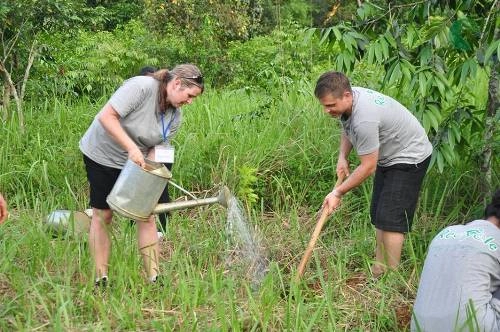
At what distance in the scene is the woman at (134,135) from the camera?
2949mm

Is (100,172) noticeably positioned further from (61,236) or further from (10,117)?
(10,117)

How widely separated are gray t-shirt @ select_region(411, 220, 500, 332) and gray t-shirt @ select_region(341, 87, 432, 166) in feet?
2.36

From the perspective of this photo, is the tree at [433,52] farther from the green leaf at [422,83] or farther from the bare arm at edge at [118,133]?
the bare arm at edge at [118,133]

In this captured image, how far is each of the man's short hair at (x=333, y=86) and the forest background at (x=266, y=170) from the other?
2.6 inches

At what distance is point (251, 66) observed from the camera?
937cm

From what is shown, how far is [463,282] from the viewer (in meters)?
2.35

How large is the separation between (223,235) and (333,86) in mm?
1172

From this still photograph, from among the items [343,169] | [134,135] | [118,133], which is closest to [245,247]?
[343,169]

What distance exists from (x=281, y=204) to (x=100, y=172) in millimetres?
1527

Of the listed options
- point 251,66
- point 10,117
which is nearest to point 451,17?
point 10,117

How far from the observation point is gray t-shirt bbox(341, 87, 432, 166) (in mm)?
3025

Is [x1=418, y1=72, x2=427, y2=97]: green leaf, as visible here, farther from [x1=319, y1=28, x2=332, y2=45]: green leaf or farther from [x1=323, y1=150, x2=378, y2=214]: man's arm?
[x1=319, y1=28, x2=332, y2=45]: green leaf

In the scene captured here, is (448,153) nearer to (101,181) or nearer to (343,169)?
(343,169)

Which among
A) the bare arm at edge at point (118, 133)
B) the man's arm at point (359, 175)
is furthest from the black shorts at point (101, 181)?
the man's arm at point (359, 175)
